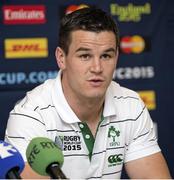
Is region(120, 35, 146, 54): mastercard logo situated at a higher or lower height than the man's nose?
lower

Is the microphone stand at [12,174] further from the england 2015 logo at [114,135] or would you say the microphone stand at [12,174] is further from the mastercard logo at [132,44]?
the mastercard logo at [132,44]

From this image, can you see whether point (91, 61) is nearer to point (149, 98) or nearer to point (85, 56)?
point (85, 56)

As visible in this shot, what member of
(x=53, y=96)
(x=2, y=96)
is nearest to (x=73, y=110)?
(x=53, y=96)

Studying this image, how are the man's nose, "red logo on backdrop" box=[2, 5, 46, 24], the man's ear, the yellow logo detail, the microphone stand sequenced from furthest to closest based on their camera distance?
the yellow logo detail, "red logo on backdrop" box=[2, 5, 46, 24], the man's ear, the man's nose, the microphone stand

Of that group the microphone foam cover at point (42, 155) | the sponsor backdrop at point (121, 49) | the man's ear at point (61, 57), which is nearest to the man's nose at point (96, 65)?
the man's ear at point (61, 57)

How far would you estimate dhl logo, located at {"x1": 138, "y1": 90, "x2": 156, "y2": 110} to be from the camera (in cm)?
261

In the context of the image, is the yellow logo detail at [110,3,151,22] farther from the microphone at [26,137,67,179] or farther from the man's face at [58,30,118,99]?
the microphone at [26,137,67,179]

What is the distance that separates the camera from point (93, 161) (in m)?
1.49

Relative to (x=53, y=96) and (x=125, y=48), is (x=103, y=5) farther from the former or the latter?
(x=53, y=96)

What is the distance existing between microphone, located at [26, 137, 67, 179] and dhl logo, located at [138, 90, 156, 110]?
176 centimetres

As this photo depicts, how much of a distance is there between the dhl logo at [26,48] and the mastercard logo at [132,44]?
1.41 ft

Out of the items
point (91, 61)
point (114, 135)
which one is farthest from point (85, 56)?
point (114, 135)

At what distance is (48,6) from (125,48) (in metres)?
0.48

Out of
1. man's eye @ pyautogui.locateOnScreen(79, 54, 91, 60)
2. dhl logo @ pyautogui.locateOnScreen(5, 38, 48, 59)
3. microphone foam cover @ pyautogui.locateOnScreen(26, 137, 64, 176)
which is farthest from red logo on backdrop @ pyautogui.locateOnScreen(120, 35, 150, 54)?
microphone foam cover @ pyautogui.locateOnScreen(26, 137, 64, 176)
